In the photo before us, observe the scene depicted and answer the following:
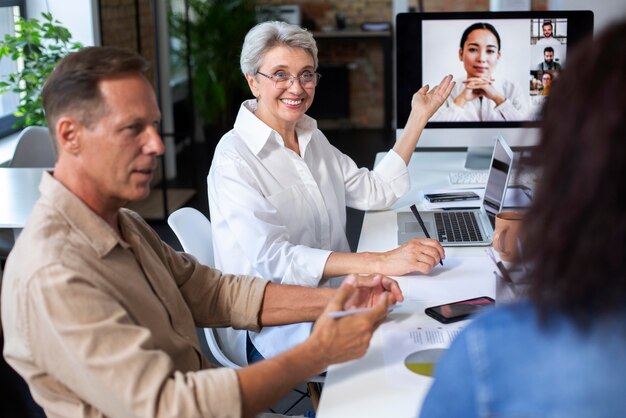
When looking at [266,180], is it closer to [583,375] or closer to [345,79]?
[583,375]

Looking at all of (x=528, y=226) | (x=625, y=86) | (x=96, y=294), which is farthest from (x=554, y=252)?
(x=96, y=294)

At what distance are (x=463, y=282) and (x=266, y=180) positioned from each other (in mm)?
611

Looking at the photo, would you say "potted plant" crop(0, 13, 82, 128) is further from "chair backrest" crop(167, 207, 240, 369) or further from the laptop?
the laptop

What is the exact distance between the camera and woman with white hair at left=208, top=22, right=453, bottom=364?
6.93ft

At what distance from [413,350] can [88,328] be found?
63 cm

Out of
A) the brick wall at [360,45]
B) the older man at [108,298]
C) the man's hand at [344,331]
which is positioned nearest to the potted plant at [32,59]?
the older man at [108,298]

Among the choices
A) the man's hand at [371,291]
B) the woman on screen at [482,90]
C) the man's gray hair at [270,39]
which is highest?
the man's gray hair at [270,39]

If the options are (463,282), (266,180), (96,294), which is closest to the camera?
(96,294)

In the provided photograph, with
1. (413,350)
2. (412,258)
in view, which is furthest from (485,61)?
(413,350)

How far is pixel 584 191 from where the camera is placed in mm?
856

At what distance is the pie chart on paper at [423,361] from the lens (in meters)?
1.53

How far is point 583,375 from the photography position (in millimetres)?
903

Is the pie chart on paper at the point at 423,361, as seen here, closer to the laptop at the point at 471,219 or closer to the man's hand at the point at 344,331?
the man's hand at the point at 344,331

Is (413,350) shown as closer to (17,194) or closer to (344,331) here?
(344,331)
